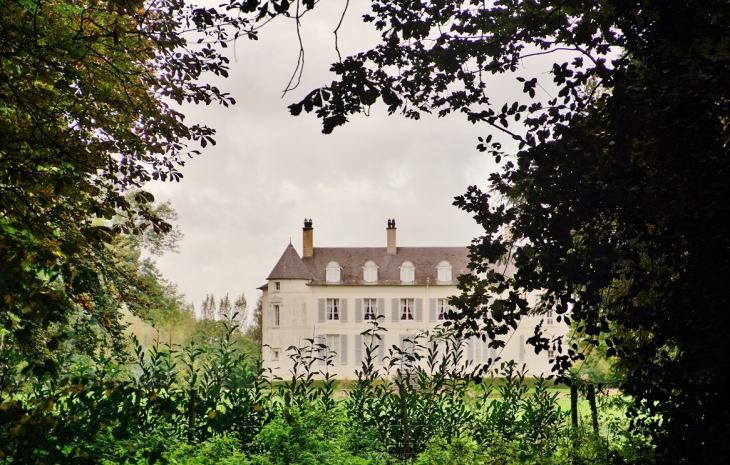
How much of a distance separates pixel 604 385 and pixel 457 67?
3.25 meters

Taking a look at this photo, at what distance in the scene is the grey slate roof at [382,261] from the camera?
2786cm

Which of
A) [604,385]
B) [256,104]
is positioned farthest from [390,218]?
[604,385]

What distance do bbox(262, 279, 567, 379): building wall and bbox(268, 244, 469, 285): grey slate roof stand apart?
384 millimetres

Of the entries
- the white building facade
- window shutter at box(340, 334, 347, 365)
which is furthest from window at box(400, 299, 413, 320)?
window shutter at box(340, 334, 347, 365)

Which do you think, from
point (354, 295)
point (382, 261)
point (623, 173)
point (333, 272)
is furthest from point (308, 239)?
point (623, 173)

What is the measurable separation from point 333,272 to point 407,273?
124 inches

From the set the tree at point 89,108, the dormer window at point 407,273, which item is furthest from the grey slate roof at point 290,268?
the tree at point 89,108

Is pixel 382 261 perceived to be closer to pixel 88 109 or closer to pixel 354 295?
pixel 354 295

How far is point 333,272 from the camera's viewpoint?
2798 cm

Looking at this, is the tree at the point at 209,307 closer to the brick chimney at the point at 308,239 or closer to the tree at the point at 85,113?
the brick chimney at the point at 308,239

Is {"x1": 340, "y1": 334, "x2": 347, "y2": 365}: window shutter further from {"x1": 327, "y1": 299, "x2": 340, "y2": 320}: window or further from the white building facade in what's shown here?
{"x1": 327, "y1": 299, "x2": 340, "y2": 320}: window

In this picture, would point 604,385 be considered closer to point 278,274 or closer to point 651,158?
point 651,158

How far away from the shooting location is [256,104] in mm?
8234

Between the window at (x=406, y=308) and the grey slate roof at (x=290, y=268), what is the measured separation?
4093 millimetres
